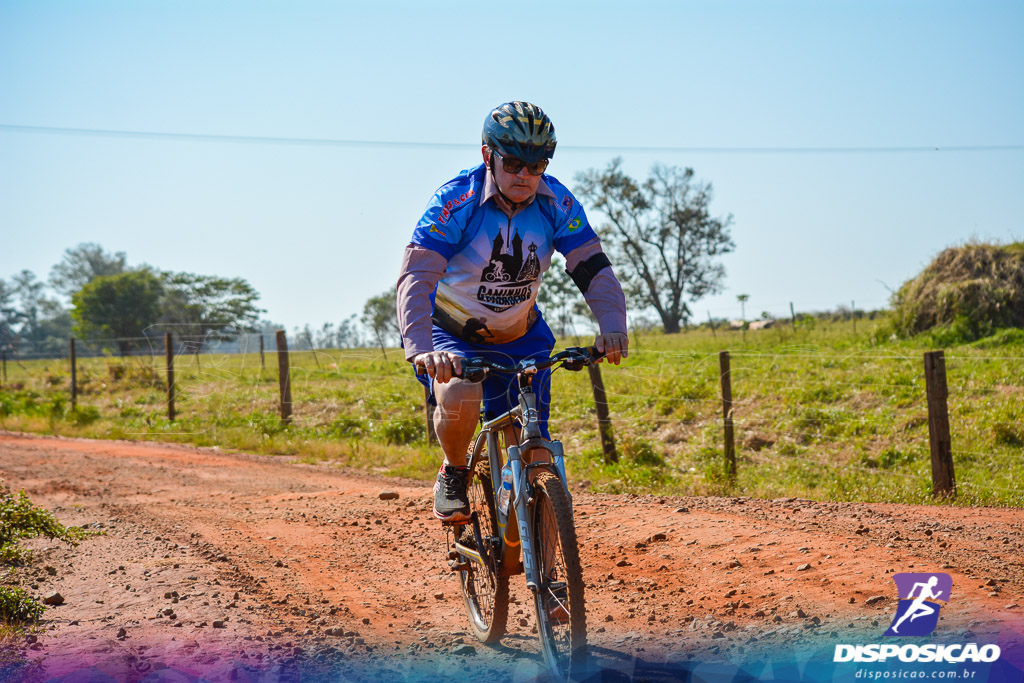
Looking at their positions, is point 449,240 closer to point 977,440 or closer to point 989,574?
point 989,574

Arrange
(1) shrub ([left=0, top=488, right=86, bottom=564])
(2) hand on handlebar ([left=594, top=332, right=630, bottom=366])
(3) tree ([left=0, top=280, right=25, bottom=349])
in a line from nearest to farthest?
(2) hand on handlebar ([left=594, top=332, right=630, bottom=366]), (1) shrub ([left=0, top=488, right=86, bottom=564]), (3) tree ([left=0, top=280, right=25, bottom=349])

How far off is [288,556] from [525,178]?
3.66m

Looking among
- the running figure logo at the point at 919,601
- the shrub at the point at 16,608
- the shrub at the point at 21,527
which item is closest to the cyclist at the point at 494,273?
the running figure logo at the point at 919,601

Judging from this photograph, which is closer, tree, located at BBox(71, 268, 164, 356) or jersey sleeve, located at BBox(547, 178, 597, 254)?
jersey sleeve, located at BBox(547, 178, 597, 254)

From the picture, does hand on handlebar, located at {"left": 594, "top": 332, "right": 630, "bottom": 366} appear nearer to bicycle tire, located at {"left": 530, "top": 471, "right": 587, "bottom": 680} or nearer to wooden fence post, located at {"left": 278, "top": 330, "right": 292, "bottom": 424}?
bicycle tire, located at {"left": 530, "top": 471, "right": 587, "bottom": 680}

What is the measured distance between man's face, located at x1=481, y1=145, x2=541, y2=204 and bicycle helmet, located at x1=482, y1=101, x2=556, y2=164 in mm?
81

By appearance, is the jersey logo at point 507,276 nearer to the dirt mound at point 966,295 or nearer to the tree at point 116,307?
the dirt mound at point 966,295

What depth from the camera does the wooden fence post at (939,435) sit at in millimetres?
7336

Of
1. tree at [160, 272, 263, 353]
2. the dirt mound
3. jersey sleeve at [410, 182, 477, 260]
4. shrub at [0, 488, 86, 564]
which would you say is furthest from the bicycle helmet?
tree at [160, 272, 263, 353]

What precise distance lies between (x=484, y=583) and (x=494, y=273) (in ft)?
5.10

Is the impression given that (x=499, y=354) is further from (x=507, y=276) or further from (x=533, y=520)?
(x=533, y=520)

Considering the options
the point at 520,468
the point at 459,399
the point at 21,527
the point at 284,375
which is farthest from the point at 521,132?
the point at 284,375

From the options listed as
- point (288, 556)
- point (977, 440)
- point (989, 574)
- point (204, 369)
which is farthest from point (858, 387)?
point (204, 369)

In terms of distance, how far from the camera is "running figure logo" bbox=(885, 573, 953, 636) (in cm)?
357
